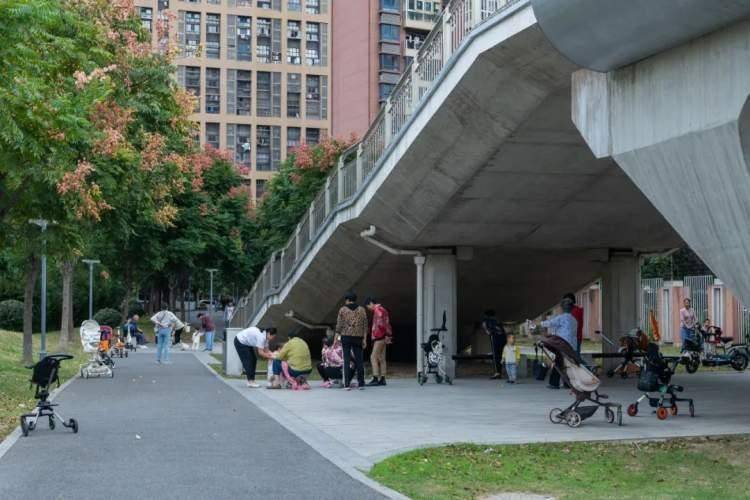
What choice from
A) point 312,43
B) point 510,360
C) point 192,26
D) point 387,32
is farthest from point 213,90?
point 510,360

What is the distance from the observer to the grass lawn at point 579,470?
8.81 m

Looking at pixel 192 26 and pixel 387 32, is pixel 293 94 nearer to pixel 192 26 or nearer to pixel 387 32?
pixel 192 26

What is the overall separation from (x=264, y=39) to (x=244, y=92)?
4.65 m

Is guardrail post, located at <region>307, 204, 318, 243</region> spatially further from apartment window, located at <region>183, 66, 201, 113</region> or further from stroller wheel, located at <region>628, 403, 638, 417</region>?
apartment window, located at <region>183, 66, 201, 113</region>

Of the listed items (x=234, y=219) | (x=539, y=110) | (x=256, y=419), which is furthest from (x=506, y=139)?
(x=234, y=219)

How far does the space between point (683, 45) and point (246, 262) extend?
44.5 m

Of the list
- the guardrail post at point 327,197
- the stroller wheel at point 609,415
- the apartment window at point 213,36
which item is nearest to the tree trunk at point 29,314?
the guardrail post at point 327,197

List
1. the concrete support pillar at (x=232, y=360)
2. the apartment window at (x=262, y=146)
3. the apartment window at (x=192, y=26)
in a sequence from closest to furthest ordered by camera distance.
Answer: the concrete support pillar at (x=232, y=360)
the apartment window at (x=192, y=26)
the apartment window at (x=262, y=146)

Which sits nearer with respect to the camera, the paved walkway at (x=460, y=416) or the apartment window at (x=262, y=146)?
the paved walkway at (x=460, y=416)

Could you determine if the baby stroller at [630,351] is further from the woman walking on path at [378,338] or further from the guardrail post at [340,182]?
the guardrail post at [340,182]

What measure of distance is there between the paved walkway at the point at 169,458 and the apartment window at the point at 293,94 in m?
74.9

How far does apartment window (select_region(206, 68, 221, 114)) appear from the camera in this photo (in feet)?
291

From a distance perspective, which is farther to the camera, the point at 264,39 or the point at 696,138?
the point at 264,39

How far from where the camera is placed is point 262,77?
295 ft
